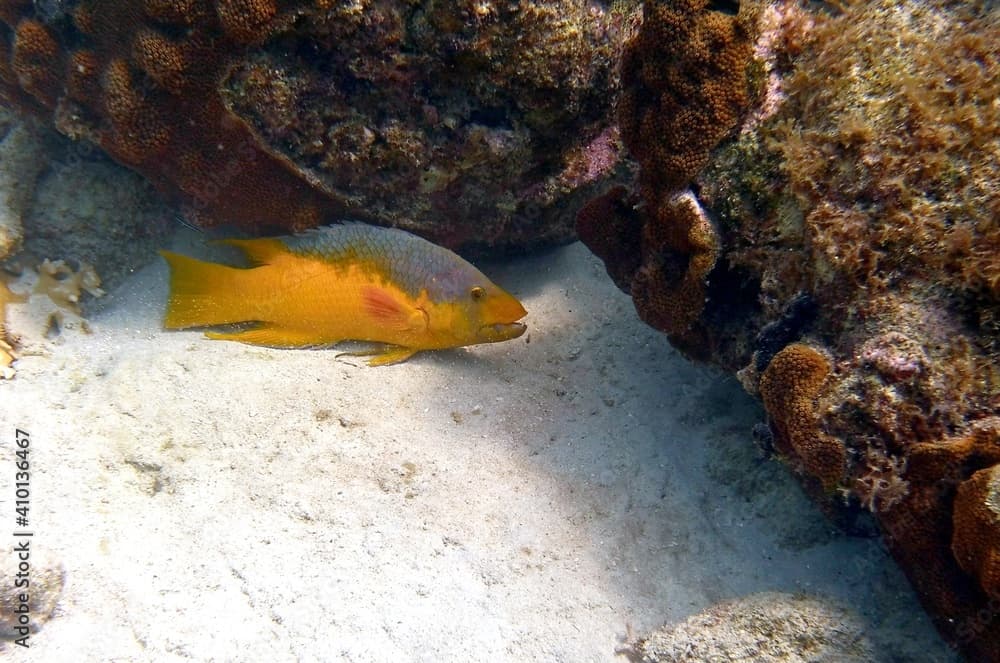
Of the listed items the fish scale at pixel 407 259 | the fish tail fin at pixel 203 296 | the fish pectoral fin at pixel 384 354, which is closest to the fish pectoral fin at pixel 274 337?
the fish tail fin at pixel 203 296

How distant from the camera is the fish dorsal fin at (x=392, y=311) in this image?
3.93 meters

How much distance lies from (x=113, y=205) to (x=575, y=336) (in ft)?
13.1

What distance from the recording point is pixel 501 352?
4.24 metres

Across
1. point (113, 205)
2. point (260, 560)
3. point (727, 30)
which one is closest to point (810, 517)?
point (727, 30)

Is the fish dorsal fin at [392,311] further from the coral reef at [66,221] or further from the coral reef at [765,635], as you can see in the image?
the coral reef at [765,635]

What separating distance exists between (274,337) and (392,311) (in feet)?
2.91

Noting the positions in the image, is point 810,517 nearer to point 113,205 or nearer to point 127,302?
point 127,302

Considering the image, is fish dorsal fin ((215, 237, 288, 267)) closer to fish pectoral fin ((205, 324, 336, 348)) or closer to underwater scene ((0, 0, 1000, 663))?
underwater scene ((0, 0, 1000, 663))

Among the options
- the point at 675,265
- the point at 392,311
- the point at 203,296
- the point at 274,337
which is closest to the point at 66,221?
the point at 203,296

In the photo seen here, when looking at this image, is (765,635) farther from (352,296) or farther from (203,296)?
(203,296)

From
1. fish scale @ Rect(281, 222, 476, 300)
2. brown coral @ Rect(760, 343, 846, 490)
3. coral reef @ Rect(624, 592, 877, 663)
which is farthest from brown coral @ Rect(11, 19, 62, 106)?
coral reef @ Rect(624, 592, 877, 663)

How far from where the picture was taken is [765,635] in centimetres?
250

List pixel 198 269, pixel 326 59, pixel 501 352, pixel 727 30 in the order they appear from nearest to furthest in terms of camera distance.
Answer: pixel 727 30 → pixel 326 59 → pixel 198 269 → pixel 501 352

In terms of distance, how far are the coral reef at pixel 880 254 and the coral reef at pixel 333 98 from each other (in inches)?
38.3
